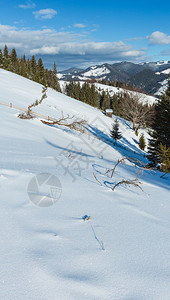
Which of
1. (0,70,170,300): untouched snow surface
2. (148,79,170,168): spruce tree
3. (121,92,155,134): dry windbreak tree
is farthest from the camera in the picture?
(121,92,155,134): dry windbreak tree

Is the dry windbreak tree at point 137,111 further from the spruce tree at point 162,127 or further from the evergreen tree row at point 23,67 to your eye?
the evergreen tree row at point 23,67

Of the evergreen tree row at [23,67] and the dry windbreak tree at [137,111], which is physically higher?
the evergreen tree row at [23,67]

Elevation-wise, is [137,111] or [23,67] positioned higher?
[23,67]

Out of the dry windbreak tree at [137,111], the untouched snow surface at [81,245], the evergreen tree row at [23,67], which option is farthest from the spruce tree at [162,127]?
the evergreen tree row at [23,67]

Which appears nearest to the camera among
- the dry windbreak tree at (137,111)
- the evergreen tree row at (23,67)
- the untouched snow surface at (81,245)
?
the untouched snow surface at (81,245)

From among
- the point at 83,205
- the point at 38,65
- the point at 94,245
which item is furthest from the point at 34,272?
the point at 38,65

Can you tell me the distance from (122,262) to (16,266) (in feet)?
3.53

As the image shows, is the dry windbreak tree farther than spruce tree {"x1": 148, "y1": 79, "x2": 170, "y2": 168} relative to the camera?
Yes

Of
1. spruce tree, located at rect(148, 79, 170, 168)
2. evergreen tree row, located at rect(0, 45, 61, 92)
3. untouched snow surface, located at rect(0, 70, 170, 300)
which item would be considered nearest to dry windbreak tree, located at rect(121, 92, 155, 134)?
spruce tree, located at rect(148, 79, 170, 168)

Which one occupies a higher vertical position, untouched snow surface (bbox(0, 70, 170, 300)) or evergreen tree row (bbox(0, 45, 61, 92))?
evergreen tree row (bbox(0, 45, 61, 92))

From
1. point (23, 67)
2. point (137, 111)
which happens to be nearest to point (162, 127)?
point (137, 111)

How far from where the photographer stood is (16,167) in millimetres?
4344

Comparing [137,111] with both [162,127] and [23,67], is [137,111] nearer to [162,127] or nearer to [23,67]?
[162,127]

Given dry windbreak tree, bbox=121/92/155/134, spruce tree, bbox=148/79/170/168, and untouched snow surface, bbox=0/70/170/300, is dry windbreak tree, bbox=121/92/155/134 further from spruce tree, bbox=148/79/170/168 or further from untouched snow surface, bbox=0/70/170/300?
untouched snow surface, bbox=0/70/170/300
